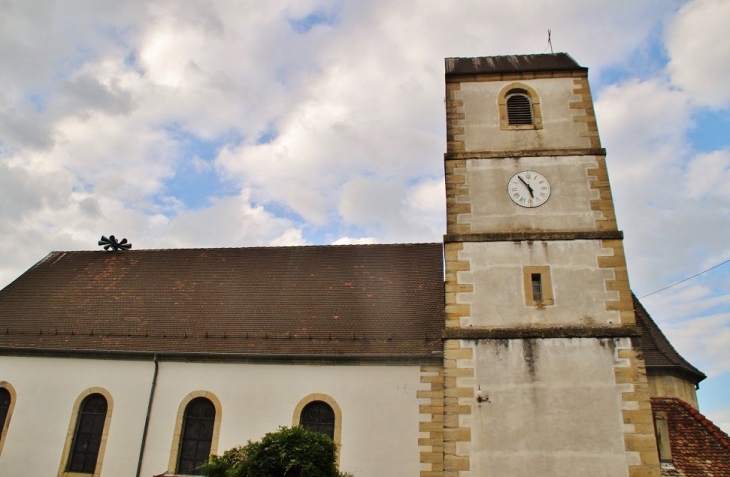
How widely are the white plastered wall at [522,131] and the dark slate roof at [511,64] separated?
307 mm

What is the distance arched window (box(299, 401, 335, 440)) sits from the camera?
12500 millimetres

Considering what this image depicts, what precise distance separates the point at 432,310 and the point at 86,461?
9.08 meters

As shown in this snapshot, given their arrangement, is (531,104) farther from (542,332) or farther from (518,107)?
(542,332)

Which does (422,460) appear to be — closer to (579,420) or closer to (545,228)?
(579,420)

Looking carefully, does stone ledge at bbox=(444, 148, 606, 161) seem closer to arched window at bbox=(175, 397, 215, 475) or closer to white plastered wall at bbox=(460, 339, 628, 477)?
white plastered wall at bbox=(460, 339, 628, 477)


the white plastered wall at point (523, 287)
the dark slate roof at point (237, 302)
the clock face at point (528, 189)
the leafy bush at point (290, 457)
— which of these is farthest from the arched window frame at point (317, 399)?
the clock face at point (528, 189)

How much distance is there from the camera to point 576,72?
13.5 metres

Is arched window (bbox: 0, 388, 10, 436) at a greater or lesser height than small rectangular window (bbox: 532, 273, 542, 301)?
lesser

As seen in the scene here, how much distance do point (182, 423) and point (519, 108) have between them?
10.9 m

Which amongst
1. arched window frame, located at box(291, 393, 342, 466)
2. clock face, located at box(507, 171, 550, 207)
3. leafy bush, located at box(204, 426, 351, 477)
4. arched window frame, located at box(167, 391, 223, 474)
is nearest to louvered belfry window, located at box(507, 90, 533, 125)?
clock face, located at box(507, 171, 550, 207)

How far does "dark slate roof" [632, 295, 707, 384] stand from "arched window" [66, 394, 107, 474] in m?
12.8

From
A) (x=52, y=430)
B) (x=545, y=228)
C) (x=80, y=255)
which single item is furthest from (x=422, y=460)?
(x=80, y=255)

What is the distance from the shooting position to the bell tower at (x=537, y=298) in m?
9.80

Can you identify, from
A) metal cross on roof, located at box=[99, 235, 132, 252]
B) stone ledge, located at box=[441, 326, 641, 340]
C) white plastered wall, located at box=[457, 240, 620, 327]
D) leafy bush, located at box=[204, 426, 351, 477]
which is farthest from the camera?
metal cross on roof, located at box=[99, 235, 132, 252]
